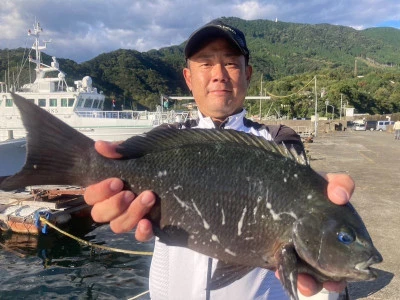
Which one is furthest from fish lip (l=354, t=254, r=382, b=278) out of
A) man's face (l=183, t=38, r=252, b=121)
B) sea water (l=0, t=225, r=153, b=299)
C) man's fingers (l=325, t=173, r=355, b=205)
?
sea water (l=0, t=225, r=153, b=299)

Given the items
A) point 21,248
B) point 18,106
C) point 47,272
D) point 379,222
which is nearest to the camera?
point 18,106

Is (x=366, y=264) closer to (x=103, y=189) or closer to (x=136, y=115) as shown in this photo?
(x=103, y=189)

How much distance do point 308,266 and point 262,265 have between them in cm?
27

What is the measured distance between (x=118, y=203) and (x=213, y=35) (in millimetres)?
1437

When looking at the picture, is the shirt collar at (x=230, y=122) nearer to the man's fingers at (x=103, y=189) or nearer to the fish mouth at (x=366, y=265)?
the man's fingers at (x=103, y=189)

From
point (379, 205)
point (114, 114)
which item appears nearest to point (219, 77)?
point (379, 205)

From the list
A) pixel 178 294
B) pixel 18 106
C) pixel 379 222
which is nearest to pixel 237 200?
pixel 178 294

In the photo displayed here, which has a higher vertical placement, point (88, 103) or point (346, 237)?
point (88, 103)

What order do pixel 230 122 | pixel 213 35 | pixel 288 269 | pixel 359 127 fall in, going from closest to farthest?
1. pixel 288 269
2. pixel 213 35
3. pixel 230 122
4. pixel 359 127

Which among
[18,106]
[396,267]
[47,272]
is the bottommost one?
[47,272]

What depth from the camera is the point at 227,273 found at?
2.43 metres

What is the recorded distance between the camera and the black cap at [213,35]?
2.94 metres

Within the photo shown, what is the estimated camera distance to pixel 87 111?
2516 centimetres

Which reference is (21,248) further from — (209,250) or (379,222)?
(209,250)
